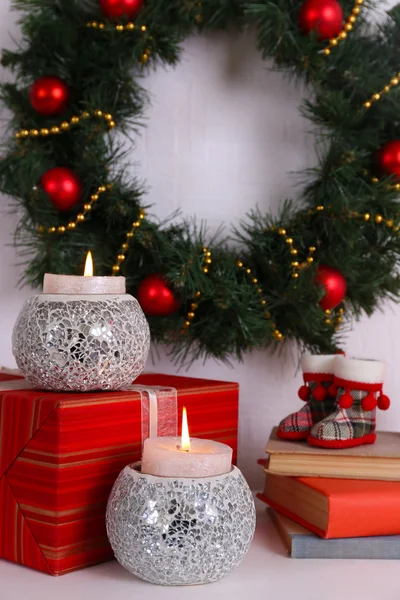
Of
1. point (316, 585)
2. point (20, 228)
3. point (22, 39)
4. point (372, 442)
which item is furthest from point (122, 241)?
point (316, 585)

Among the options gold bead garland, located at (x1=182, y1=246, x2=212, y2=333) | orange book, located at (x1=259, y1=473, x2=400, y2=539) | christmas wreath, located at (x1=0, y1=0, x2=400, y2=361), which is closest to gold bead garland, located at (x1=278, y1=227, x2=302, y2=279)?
christmas wreath, located at (x1=0, y1=0, x2=400, y2=361)

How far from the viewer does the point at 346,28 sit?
1124 mm

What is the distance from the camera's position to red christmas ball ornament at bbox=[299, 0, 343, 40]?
1.09m

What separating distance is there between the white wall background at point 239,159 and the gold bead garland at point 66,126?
0.41ft

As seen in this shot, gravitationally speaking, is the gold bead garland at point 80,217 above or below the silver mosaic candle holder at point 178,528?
above

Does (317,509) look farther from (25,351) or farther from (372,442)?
(25,351)

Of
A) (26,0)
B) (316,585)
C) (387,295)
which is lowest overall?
(316,585)

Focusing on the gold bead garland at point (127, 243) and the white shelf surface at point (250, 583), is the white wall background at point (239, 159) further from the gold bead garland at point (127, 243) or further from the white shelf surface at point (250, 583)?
the white shelf surface at point (250, 583)

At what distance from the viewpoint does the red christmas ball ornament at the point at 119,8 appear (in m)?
1.13

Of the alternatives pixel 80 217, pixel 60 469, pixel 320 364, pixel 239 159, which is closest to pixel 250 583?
pixel 60 469

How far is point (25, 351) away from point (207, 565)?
0.29 meters

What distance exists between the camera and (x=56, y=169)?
1.15 meters

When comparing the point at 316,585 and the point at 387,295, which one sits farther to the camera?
the point at 387,295

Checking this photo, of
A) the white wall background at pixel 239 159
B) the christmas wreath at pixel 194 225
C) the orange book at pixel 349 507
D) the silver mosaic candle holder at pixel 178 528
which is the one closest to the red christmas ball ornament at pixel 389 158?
the christmas wreath at pixel 194 225
